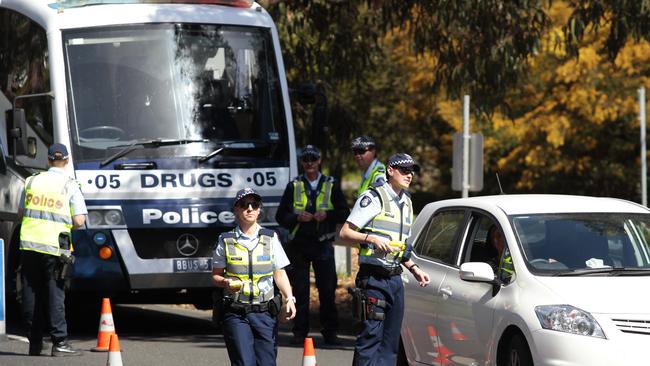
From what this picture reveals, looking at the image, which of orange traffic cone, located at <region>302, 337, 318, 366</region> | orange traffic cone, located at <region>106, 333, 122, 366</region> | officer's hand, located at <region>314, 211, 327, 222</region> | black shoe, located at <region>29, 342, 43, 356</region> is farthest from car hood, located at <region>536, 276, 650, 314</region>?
black shoe, located at <region>29, 342, 43, 356</region>

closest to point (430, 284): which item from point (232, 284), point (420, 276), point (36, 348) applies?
point (420, 276)

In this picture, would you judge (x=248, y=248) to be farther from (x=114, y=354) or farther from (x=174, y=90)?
(x=174, y=90)

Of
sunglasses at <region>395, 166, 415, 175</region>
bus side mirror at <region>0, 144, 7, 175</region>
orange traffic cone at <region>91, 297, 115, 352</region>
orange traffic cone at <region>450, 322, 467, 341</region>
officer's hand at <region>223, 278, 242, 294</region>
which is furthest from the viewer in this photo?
bus side mirror at <region>0, 144, 7, 175</region>

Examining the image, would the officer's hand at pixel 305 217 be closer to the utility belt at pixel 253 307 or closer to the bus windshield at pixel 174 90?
Result: the bus windshield at pixel 174 90

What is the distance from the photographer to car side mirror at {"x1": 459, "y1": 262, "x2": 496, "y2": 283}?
28.4 ft

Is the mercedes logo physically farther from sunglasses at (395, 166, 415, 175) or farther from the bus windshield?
sunglasses at (395, 166, 415, 175)

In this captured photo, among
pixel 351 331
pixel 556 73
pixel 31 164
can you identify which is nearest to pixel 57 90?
pixel 31 164

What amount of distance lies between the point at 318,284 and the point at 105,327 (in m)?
1.98

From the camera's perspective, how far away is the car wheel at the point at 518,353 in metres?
8.21

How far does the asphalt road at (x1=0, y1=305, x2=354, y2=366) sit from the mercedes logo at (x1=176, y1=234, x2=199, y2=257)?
2.84ft

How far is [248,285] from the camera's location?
795 cm

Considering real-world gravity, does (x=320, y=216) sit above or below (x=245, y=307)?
below

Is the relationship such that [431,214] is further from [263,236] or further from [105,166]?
[105,166]

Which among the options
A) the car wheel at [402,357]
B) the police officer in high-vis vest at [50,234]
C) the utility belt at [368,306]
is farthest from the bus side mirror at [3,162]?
the utility belt at [368,306]
